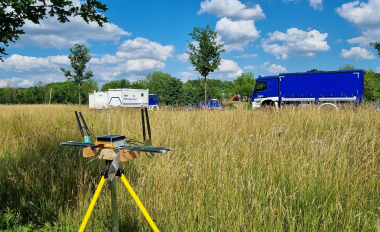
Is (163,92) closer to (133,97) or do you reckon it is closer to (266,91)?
(133,97)

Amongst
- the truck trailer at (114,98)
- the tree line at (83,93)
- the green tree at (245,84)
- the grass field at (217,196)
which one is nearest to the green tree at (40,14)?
the grass field at (217,196)

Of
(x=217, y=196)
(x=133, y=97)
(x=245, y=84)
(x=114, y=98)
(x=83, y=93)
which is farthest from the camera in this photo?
(x=245, y=84)

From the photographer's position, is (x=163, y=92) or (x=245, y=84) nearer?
(x=163, y=92)

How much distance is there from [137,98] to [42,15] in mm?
23079

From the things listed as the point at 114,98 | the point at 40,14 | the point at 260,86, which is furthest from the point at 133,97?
the point at 40,14

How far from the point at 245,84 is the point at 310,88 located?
5502cm

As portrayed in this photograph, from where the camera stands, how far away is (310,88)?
17453mm

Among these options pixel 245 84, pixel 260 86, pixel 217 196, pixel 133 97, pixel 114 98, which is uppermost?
pixel 245 84

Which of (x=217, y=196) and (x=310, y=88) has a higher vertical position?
(x=310, y=88)

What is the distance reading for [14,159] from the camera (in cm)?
414

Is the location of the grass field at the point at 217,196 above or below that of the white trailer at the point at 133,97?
Answer: below

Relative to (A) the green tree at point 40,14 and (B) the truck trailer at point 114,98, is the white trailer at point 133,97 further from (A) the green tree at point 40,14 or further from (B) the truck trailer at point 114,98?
(A) the green tree at point 40,14

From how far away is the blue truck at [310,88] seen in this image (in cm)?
1652

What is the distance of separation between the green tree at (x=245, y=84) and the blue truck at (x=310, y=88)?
169ft
